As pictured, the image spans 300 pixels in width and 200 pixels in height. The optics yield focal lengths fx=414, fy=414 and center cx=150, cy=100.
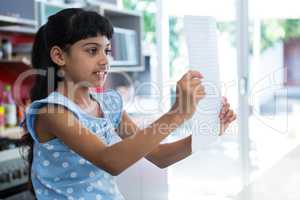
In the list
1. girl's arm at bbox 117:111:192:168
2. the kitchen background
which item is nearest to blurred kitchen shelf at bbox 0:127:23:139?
the kitchen background

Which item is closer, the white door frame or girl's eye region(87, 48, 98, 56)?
girl's eye region(87, 48, 98, 56)

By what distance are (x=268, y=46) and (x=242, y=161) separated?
992mm

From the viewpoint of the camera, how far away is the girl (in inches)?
34.2

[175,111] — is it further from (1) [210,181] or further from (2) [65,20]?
(1) [210,181]

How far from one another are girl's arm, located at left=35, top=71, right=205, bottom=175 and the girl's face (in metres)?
0.14

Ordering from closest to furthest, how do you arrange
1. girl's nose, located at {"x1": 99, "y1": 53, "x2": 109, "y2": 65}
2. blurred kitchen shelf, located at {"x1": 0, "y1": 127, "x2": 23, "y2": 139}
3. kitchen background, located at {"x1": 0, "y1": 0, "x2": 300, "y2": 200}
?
girl's nose, located at {"x1": 99, "y1": 53, "x2": 109, "y2": 65}
blurred kitchen shelf, located at {"x1": 0, "y1": 127, "x2": 23, "y2": 139}
kitchen background, located at {"x1": 0, "y1": 0, "x2": 300, "y2": 200}

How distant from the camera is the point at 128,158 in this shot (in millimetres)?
861

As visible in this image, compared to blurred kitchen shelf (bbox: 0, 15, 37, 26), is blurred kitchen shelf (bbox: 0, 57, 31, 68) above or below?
below

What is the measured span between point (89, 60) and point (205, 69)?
28 centimetres

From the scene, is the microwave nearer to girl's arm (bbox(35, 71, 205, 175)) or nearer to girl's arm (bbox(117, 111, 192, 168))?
girl's arm (bbox(117, 111, 192, 168))

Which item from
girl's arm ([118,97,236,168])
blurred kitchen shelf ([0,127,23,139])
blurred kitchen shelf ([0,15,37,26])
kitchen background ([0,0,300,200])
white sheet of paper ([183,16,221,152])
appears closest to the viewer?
white sheet of paper ([183,16,221,152])

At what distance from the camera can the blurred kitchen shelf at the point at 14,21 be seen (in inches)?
80.7

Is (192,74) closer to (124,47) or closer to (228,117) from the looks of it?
(228,117)

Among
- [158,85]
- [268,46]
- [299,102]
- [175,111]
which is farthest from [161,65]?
[175,111]
